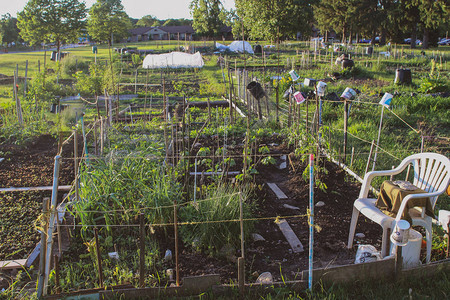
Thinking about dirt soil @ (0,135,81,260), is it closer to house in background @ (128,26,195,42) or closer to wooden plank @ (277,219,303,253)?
wooden plank @ (277,219,303,253)

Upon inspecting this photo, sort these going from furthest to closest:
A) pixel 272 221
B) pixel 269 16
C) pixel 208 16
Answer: pixel 208 16
pixel 269 16
pixel 272 221

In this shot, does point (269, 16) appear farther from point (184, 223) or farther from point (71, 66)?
point (184, 223)

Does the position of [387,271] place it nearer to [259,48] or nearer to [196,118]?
[196,118]

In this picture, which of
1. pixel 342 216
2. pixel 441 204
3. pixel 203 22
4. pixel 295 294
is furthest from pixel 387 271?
pixel 203 22

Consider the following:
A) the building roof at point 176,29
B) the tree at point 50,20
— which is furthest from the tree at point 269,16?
the building roof at point 176,29

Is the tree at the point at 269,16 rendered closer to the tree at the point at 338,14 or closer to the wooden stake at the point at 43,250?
the tree at the point at 338,14

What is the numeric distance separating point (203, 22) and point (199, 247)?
154 ft

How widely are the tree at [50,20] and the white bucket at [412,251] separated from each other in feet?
98.3

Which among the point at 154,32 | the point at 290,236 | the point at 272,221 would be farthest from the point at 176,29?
the point at 290,236

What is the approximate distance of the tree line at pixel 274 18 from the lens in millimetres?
26750

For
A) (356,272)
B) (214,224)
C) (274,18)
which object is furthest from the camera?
(274,18)

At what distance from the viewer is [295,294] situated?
9.16 feet

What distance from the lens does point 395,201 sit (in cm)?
332

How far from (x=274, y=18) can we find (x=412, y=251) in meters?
24.0
